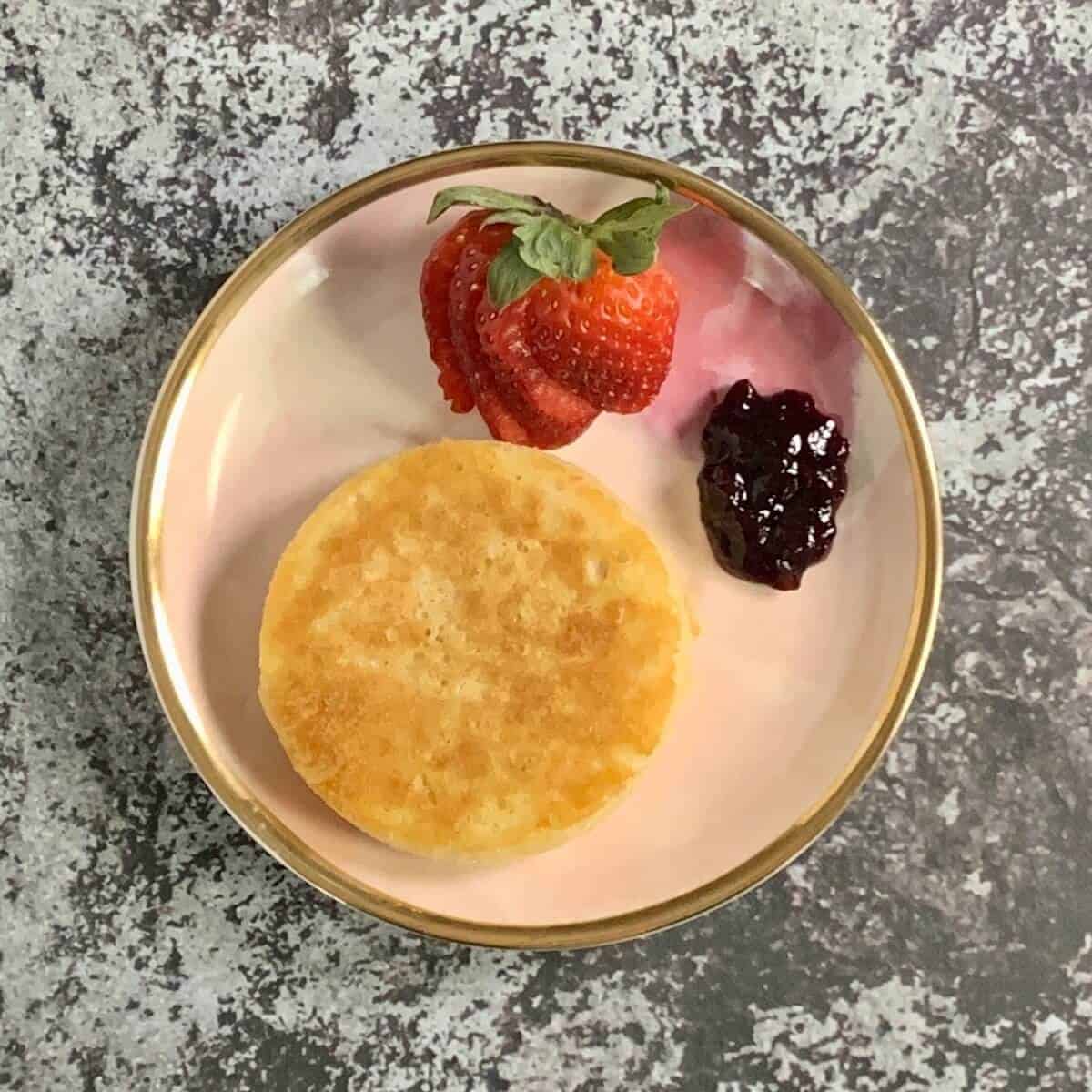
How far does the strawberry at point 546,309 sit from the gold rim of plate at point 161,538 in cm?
7

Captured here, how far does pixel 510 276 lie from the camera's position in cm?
115

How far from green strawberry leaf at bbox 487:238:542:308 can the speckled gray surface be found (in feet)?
0.91

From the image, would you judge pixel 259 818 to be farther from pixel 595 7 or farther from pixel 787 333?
pixel 595 7

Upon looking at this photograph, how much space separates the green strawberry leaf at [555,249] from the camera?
3.74ft

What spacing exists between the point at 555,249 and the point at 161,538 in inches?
18.7

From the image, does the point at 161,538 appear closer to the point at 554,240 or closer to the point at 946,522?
the point at 554,240

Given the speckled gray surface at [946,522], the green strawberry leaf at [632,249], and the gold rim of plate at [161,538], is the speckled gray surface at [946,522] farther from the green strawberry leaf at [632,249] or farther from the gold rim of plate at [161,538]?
→ the green strawberry leaf at [632,249]

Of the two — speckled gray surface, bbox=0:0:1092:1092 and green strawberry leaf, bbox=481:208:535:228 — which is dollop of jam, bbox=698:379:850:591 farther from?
green strawberry leaf, bbox=481:208:535:228

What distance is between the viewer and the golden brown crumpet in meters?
1.26

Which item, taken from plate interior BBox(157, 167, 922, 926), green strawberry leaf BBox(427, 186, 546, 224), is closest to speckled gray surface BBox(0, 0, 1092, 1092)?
plate interior BBox(157, 167, 922, 926)

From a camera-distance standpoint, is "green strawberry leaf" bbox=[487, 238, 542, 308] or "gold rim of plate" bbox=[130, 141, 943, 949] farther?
"gold rim of plate" bbox=[130, 141, 943, 949]

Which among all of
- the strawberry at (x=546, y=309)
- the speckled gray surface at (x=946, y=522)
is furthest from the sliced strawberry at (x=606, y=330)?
the speckled gray surface at (x=946, y=522)

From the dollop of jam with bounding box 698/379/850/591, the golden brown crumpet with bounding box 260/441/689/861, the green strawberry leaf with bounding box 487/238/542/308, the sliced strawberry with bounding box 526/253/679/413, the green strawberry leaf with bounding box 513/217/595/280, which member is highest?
the green strawberry leaf with bounding box 513/217/595/280

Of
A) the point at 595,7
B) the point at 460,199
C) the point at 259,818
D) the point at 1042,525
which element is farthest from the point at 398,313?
the point at 1042,525
